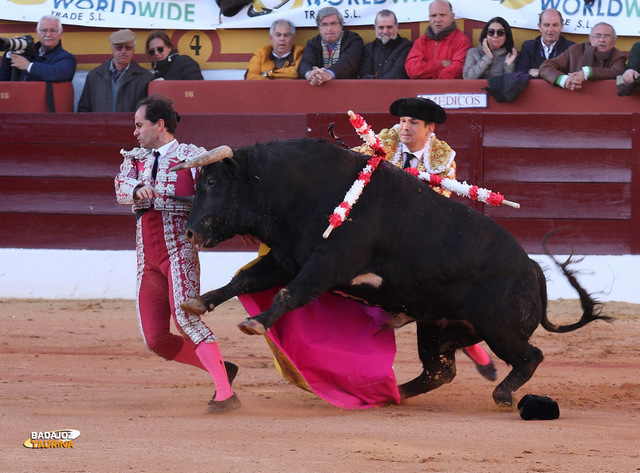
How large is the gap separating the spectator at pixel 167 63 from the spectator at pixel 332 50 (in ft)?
2.80

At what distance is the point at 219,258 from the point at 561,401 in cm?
362

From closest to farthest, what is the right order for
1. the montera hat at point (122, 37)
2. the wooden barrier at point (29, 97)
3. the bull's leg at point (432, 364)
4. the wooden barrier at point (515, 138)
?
the bull's leg at point (432, 364), the wooden barrier at point (515, 138), the montera hat at point (122, 37), the wooden barrier at point (29, 97)

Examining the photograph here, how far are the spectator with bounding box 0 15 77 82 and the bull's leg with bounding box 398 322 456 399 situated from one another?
452 centimetres

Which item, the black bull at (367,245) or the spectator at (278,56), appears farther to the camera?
the spectator at (278,56)

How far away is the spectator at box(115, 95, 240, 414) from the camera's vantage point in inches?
165

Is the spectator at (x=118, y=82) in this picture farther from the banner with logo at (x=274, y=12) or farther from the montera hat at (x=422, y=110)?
the montera hat at (x=422, y=110)

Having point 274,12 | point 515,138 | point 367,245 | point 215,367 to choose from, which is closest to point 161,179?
point 215,367

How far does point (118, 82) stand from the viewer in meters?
7.83

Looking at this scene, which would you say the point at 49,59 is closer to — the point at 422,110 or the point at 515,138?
the point at 515,138

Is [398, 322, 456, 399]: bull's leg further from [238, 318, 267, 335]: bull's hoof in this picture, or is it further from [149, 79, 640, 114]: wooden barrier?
[149, 79, 640, 114]: wooden barrier

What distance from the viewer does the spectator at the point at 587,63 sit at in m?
7.31

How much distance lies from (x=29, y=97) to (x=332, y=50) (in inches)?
94.8

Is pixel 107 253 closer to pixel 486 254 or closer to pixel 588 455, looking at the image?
pixel 486 254

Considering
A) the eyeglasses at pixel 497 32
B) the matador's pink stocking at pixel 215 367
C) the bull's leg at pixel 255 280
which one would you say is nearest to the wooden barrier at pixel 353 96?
the eyeglasses at pixel 497 32
